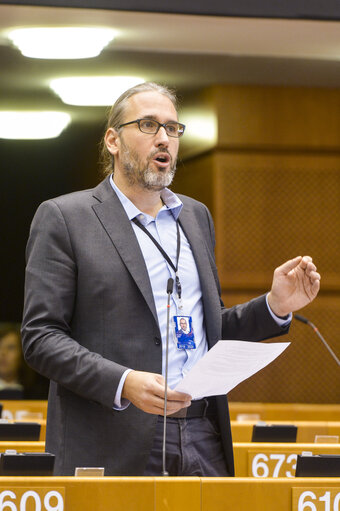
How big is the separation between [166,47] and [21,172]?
294cm

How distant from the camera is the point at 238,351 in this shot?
197 centimetres

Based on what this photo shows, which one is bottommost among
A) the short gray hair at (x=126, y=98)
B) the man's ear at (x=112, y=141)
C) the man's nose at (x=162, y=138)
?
the man's nose at (x=162, y=138)

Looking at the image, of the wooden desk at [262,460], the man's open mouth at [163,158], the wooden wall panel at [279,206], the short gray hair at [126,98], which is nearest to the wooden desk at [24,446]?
the wooden desk at [262,460]

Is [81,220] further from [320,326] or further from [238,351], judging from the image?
[320,326]

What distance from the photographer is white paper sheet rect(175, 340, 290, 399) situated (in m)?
1.93

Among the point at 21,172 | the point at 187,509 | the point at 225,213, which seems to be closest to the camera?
the point at 187,509

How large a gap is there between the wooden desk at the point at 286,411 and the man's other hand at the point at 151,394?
366 cm

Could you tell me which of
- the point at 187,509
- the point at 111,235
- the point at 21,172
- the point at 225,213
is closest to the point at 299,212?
the point at 225,213

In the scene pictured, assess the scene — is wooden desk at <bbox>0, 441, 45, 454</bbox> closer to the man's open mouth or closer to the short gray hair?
the short gray hair

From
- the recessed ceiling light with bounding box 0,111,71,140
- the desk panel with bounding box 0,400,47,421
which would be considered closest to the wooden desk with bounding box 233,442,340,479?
the desk panel with bounding box 0,400,47,421

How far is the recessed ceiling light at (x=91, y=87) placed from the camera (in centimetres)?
746

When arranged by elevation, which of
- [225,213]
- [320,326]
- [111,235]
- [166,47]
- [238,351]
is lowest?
[238,351]

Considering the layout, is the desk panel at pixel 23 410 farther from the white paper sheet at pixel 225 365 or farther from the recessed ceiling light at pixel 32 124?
the white paper sheet at pixel 225 365

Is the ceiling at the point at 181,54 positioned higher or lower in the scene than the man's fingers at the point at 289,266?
higher
